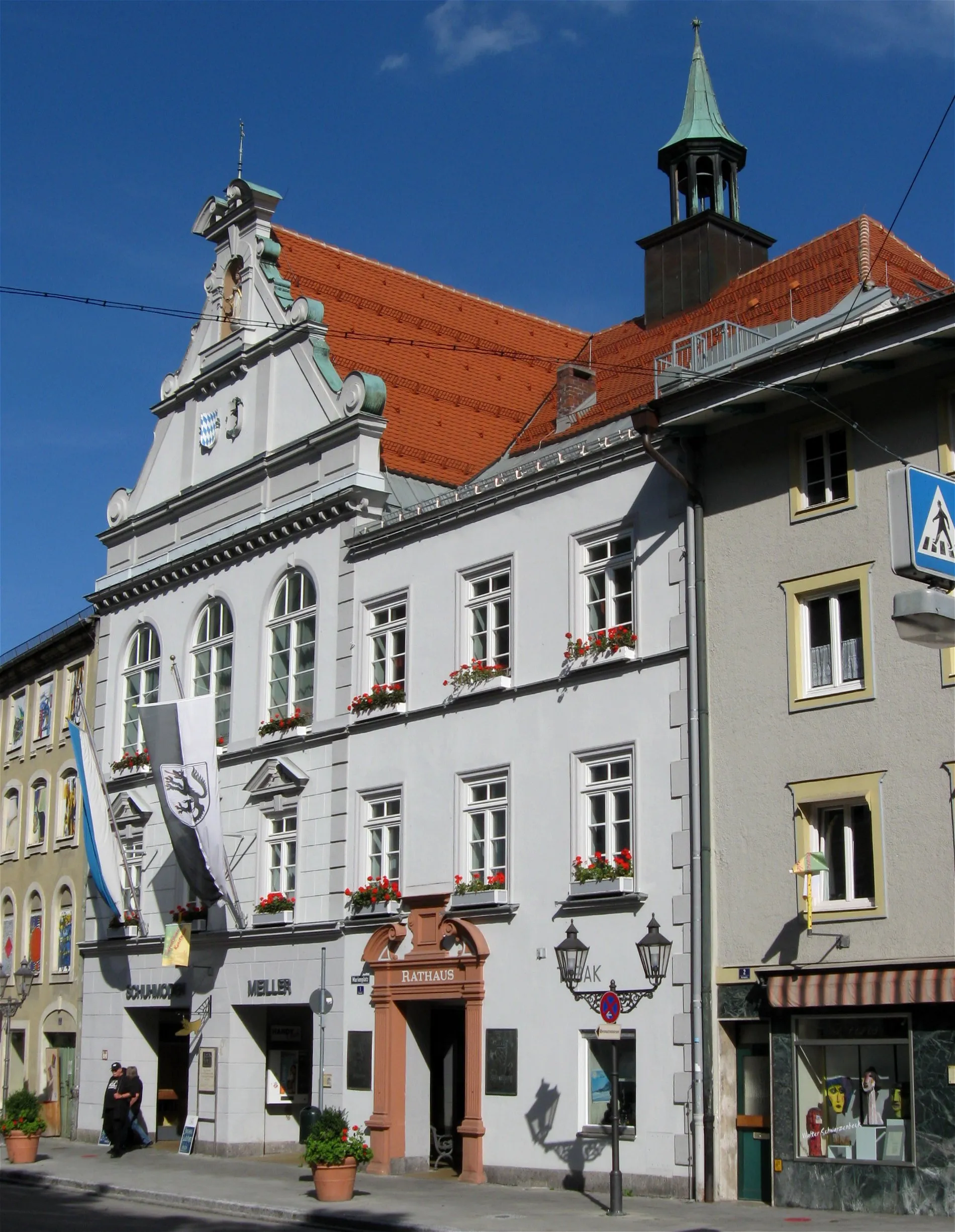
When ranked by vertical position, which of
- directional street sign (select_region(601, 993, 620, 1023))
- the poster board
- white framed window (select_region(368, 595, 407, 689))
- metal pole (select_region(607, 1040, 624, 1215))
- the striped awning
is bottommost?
the poster board

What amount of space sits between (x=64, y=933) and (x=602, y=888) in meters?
20.7

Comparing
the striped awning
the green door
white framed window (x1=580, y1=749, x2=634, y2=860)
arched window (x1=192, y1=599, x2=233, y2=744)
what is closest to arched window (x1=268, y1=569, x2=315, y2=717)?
arched window (x1=192, y1=599, x2=233, y2=744)

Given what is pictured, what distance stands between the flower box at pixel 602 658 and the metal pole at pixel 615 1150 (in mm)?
5767

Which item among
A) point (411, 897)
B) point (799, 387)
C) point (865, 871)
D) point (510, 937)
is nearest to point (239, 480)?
point (411, 897)

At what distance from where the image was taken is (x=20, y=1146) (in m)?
30.7

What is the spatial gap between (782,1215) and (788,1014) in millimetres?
2519

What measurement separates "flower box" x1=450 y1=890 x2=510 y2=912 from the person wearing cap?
32.5ft

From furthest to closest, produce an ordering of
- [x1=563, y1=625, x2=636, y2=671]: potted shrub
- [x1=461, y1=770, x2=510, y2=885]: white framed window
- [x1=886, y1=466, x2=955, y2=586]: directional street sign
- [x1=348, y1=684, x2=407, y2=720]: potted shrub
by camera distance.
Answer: [x1=348, y1=684, x2=407, y2=720]: potted shrub < [x1=461, y1=770, x2=510, y2=885]: white framed window < [x1=563, y1=625, x2=636, y2=671]: potted shrub < [x1=886, y1=466, x2=955, y2=586]: directional street sign

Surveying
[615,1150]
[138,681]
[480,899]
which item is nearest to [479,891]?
[480,899]

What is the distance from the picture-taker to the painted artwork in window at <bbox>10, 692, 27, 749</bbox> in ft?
149

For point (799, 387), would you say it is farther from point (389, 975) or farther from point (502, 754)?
point (389, 975)

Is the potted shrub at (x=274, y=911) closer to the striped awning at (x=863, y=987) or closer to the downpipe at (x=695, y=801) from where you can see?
the downpipe at (x=695, y=801)

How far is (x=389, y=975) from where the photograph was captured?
27.9 meters

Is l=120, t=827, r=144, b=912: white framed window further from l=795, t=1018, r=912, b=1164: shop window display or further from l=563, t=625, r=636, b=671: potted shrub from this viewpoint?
l=795, t=1018, r=912, b=1164: shop window display
